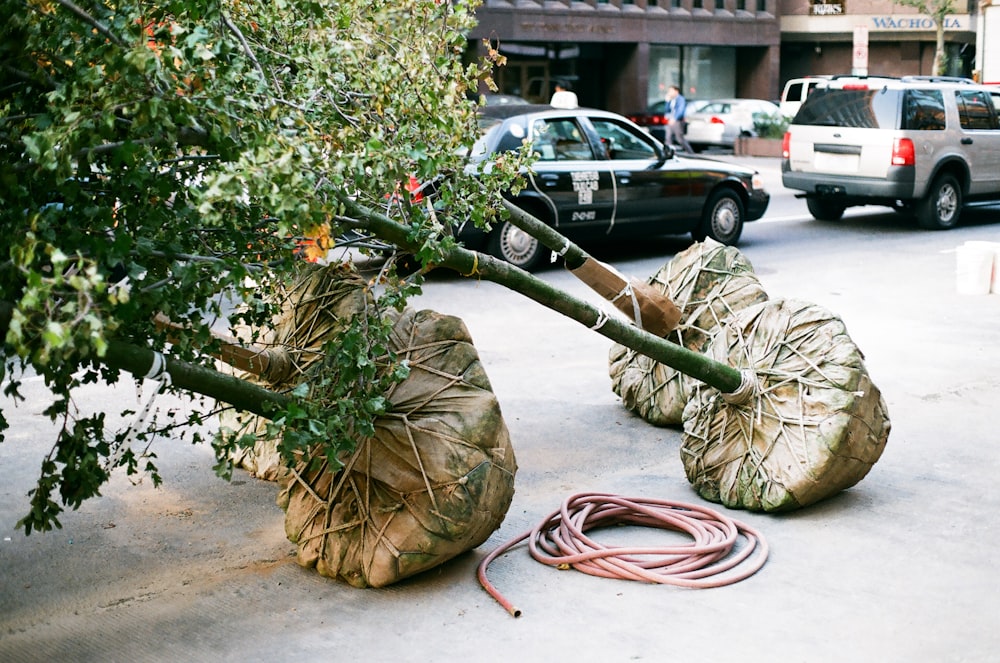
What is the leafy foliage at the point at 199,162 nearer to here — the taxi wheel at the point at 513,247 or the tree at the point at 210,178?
the tree at the point at 210,178

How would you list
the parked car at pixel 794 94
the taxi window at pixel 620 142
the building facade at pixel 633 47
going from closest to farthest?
the taxi window at pixel 620 142 < the parked car at pixel 794 94 < the building facade at pixel 633 47

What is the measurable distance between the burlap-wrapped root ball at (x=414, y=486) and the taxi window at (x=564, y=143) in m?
8.28

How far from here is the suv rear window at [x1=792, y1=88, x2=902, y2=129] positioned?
54.5ft

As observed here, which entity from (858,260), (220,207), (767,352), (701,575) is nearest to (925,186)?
(858,260)

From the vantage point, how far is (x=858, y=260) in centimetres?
1464

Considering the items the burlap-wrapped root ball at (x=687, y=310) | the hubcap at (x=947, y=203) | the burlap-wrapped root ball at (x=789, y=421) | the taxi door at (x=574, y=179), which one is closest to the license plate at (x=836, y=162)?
the hubcap at (x=947, y=203)

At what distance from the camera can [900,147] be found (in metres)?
16.5

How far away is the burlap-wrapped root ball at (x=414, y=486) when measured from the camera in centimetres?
515

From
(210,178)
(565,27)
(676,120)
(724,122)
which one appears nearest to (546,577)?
(210,178)

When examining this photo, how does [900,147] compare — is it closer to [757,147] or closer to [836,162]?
[836,162]

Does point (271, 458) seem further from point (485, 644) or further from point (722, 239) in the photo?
point (722, 239)

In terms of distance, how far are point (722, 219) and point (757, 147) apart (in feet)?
50.9

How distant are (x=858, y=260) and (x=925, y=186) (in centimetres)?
298

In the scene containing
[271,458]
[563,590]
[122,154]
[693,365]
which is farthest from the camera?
[271,458]
